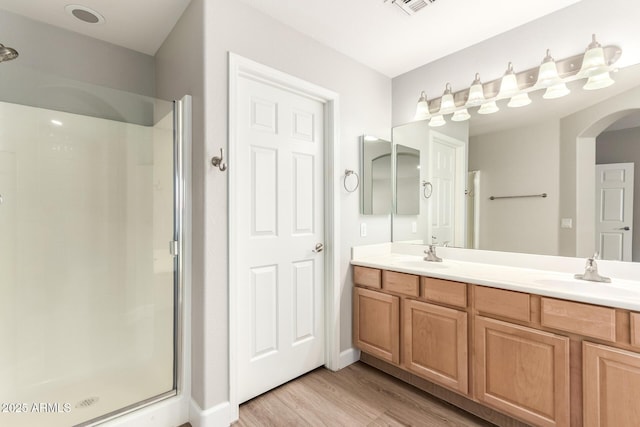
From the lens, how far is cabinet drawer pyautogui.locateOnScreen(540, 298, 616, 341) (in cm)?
130

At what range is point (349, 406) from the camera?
1.88 meters

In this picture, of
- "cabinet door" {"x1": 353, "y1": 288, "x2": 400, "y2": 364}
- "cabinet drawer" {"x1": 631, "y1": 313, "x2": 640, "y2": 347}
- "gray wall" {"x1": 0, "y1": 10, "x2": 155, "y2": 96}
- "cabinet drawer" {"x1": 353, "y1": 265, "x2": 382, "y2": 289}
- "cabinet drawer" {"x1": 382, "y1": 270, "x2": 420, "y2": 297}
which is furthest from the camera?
"cabinet drawer" {"x1": 353, "y1": 265, "x2": 382, "y2": 289}

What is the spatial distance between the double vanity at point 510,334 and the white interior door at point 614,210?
0.10 metres

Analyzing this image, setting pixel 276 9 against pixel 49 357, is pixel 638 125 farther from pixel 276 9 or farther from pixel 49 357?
pixel 49 357

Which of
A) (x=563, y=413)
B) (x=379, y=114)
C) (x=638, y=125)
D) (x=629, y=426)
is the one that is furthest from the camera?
(x=379, y=114)

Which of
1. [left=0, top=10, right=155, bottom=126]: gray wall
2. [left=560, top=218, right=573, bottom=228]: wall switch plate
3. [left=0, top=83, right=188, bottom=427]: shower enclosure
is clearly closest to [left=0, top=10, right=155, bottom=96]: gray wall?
[left=0, top=10, right=155, bottom=126]: gray wall

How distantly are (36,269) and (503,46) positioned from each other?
3.48 meters

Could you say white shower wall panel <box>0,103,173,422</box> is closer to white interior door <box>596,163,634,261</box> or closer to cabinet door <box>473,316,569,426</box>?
cabinet door <box>473,316,569,426</box>

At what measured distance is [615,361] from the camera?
129cm

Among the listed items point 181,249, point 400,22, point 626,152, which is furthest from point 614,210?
point 181,249

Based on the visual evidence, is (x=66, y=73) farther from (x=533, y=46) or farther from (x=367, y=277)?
(x=533, y=46)

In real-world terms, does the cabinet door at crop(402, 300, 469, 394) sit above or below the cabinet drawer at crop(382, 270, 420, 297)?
below

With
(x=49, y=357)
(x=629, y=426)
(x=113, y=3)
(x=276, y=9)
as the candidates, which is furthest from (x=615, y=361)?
(x=113, y=3)

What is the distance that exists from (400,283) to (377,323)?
0.41 m
